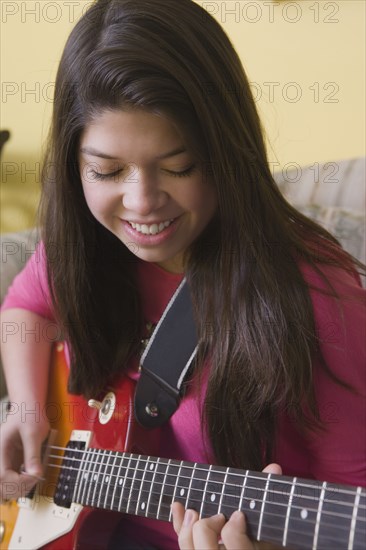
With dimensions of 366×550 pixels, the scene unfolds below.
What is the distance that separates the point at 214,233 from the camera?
2.95 feet

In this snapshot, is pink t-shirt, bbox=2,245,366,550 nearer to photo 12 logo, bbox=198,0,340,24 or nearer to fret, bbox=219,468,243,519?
fret, bbox=219,468,243,519

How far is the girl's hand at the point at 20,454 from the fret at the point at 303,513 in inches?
21.0

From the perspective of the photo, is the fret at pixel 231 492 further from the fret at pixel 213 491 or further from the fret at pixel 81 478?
the fret at pixel 81 478

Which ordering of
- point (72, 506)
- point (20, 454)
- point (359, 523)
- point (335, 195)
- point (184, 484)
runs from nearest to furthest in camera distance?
point (359, 523), point (184, 484), point (72, 506), point (20, 454), point (335, 195)

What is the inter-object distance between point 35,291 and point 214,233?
0.43 m

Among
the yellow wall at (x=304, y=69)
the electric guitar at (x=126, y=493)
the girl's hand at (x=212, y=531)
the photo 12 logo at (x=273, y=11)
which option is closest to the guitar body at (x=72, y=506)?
the electric guitar at (x=126, y=493)

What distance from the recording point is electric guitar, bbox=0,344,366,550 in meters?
0.61

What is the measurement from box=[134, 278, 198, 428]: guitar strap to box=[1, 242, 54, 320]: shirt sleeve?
275 mm

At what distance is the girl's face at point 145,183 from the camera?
2.55ft

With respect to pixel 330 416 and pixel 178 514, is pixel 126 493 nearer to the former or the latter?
pixel 178 514

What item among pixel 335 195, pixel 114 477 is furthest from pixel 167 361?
pixel 335 195

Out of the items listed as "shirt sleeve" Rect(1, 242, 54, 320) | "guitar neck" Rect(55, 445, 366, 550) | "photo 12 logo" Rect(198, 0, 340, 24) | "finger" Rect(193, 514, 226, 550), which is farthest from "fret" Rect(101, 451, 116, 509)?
"photo 12 logo" Rect(198, 0, 340, 24)

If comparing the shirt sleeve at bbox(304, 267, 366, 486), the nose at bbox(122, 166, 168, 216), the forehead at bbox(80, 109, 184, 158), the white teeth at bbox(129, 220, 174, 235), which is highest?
the forehead at bbox(80, 109, 184, 158)

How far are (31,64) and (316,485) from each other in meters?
1.75
